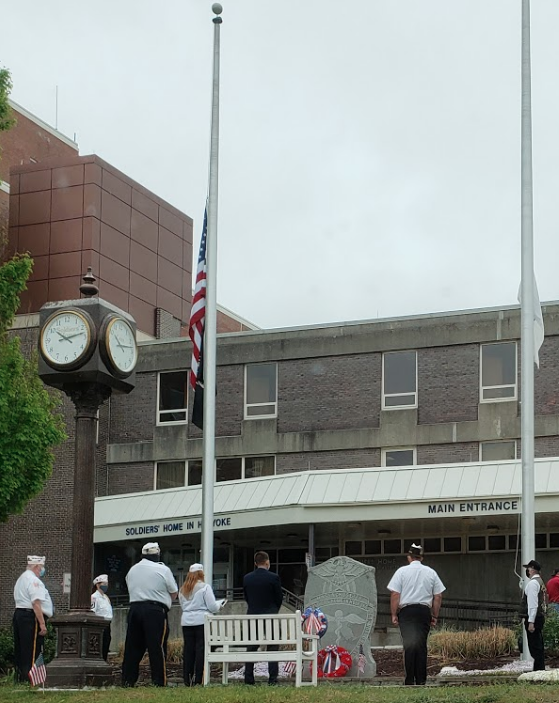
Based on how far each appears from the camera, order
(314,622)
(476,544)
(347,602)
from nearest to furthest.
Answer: (314,622), (347,602), (476,544)

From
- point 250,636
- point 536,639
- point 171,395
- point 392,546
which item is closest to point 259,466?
point 171,395

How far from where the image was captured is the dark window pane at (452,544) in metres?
40.1

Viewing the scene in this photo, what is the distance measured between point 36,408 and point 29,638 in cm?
1459

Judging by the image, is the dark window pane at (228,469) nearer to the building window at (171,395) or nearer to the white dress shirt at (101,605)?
the building window at (171,395)

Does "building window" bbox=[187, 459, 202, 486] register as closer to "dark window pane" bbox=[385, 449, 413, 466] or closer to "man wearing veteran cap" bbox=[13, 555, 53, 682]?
"dark window pane" bbox=[385, 449, 413, 466]

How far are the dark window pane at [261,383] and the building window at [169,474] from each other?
3128 mm

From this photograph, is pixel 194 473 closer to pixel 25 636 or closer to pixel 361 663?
pixel 361 663

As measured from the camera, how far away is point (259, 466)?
142 feet

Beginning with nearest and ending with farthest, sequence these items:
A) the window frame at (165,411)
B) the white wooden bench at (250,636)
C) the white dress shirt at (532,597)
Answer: the white wooden bench at (250,636) → the white dress shirt at (532,597) → the window frame at (165,411)

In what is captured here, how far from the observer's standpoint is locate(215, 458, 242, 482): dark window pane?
143 feet

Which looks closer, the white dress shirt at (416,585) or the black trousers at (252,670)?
the white dress shirt at (416,585)

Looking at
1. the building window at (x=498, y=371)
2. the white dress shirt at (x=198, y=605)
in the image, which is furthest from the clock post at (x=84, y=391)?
the building window at (x=498, y=371)

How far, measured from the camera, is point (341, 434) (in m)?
41.9

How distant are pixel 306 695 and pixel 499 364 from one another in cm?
2828
